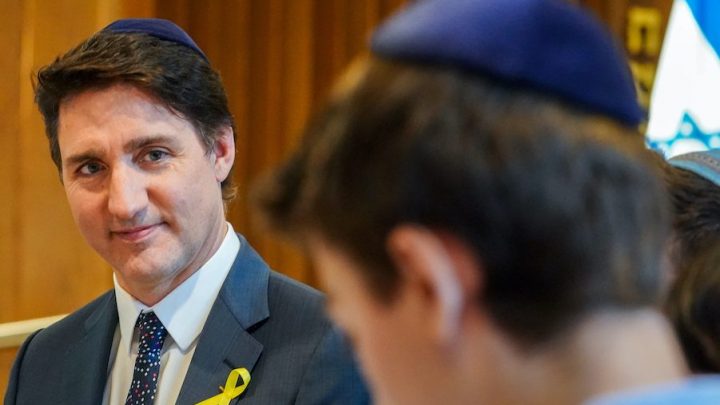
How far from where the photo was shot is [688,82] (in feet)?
11.1

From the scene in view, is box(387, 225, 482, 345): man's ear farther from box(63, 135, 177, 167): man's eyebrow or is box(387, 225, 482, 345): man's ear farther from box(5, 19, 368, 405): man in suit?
box(63, 135, 177, 167): man's eyebrow

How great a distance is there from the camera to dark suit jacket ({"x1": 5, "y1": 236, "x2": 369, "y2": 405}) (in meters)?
1.82

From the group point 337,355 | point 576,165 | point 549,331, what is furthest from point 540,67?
point 337,355

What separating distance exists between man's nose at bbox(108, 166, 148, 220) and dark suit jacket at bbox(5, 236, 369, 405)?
20 centimetres

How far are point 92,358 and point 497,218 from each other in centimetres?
140

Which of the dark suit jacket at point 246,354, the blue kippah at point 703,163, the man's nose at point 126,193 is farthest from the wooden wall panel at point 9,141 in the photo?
the blue kippah at point 703,163

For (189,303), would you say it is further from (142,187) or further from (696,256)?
(696,256)

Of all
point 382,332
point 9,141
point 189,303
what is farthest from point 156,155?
point 9,141

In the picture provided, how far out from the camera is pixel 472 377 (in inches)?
31.2

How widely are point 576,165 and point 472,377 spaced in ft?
0.53

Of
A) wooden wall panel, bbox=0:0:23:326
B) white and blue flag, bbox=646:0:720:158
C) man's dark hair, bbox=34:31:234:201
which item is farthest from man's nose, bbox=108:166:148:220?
white and blue flag, bbox=646:0:720:158

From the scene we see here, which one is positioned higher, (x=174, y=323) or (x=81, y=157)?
(x=81, y=157)

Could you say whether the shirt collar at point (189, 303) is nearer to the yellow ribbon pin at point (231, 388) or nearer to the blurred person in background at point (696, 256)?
the yellow ribbon pin at point (231, 388)

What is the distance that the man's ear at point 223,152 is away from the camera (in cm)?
205
